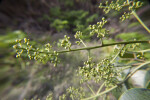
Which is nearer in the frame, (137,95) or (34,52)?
(34,52)

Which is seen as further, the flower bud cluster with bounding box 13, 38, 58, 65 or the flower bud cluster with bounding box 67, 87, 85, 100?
the flower bud cluster with bounding box 67, 87, 85, 100

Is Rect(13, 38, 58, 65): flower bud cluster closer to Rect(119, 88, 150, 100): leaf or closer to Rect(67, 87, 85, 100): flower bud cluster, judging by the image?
Rect(67, 87, 85, 100): flower bud cluster

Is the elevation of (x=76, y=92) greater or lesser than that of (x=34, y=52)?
lesser

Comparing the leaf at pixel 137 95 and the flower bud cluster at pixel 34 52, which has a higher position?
the flower bud cluster at pixel 34 52

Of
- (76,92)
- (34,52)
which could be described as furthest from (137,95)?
(34,52)

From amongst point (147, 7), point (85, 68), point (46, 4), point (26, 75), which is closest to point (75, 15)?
point (46, 4)

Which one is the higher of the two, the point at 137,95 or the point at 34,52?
the point at 34,52

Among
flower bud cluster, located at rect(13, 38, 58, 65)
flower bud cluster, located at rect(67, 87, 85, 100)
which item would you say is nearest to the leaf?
flower bud cluster, located at rect(67, 87, 85, 100)

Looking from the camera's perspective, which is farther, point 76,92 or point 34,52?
point 76,92

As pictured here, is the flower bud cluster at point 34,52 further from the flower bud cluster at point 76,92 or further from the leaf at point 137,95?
the leaf at point 137,95

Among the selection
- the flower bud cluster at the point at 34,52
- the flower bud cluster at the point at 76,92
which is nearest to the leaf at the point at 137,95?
the flower bud cluster at the point at 76,92

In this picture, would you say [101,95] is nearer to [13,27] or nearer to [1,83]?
[1,83]

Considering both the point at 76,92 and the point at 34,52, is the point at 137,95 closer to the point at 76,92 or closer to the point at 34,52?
the point at 76,92
